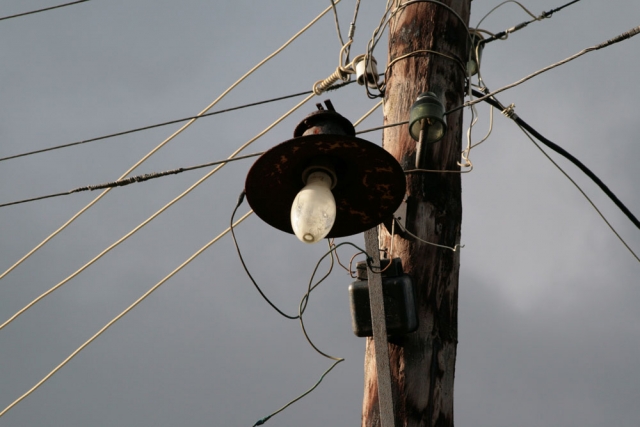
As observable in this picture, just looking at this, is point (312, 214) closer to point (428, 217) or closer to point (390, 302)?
point (390, 302)

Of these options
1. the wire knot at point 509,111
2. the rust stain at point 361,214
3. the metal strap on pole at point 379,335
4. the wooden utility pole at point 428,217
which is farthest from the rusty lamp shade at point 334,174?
the wire knot at point 509,111

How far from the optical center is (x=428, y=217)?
369 cm

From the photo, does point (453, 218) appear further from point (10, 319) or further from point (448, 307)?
point (10, 319)

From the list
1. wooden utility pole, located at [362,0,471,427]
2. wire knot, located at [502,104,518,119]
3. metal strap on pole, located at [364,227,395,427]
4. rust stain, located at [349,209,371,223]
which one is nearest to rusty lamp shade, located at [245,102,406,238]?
rust stain, located at [349,209,371,223]

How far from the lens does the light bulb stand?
308 centimetres

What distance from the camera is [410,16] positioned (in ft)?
14.1

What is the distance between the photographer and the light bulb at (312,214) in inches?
121

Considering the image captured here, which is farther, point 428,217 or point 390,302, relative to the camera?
point 428,217

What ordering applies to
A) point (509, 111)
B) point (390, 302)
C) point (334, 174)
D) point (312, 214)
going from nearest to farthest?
1. point (312, 214)
2. point (334, 174)
3. point (390, 302)
4. point (509, 111)

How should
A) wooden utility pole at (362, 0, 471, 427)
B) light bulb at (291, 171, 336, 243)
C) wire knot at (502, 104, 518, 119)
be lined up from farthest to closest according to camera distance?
wire knot at (502, 104, 518, 119)
wooden utility pole at (362, 0, 471, 427)
light bulb at (291, 171, 336, 243)

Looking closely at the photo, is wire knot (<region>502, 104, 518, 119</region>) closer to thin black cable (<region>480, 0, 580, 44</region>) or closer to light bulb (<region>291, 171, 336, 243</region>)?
thin black cable (<region>480, 0, 580, 44</region>)

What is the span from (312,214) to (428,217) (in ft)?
2.63

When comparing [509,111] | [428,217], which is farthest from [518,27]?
[428,217]

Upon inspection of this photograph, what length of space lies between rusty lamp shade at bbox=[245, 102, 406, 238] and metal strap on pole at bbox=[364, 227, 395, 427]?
163mm
